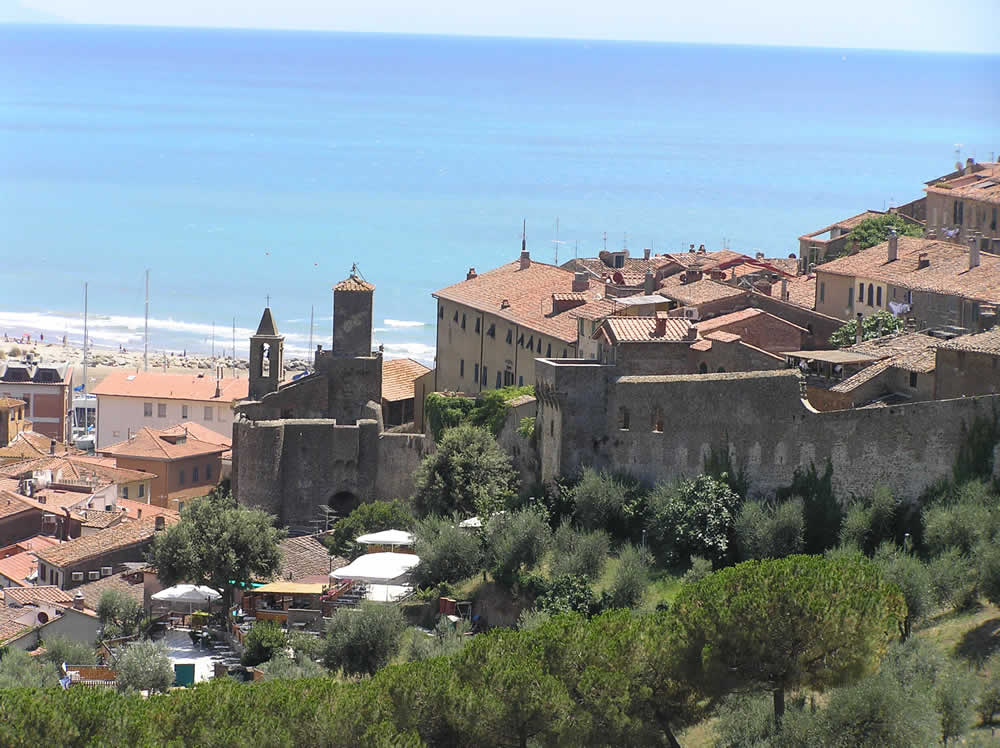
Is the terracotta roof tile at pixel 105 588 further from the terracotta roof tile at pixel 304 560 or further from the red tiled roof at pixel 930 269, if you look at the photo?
the red tiled roof at pixel 930 269

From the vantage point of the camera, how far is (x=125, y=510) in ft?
190

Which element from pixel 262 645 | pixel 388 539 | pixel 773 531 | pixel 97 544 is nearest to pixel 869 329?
pixel 773 531

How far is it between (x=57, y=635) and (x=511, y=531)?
11.0 meters

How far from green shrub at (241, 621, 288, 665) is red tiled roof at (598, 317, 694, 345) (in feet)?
31.1

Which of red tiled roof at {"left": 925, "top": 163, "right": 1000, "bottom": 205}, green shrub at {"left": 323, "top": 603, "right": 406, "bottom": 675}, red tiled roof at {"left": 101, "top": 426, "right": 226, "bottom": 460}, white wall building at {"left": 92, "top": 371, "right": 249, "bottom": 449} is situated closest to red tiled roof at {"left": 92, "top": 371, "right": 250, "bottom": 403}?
white wall building at {"left": 92, "top": 371, "right": 249, "bottom": 449}

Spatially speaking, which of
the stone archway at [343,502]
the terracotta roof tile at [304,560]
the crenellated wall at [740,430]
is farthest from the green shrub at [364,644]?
the stone archway at [343,502]

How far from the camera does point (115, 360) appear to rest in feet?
327

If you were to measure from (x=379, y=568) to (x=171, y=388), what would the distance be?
36399 millimetres

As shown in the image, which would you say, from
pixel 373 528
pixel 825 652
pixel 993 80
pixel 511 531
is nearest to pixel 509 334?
pixel 373 528

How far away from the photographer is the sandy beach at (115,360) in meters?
92.7

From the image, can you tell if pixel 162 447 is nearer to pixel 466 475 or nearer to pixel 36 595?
pixel 36 595

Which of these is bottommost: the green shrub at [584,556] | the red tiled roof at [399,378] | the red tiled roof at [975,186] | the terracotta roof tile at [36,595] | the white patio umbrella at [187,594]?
the terracotta roof tile at [36,595]

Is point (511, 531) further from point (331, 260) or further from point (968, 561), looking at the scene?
point (331, 260)

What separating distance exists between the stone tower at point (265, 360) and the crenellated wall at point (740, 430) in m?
11.1
